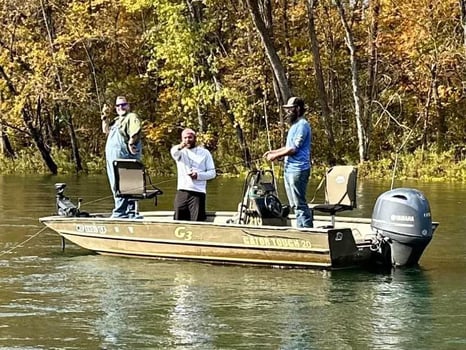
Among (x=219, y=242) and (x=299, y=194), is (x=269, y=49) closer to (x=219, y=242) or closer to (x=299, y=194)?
(x=299, y=194)

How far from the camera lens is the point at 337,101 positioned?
111 ft

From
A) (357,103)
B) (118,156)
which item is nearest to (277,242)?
(118,156)

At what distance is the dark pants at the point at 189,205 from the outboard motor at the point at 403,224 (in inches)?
79.5

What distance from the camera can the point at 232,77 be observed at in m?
32.1

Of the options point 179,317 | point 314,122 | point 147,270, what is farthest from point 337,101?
point 179,317

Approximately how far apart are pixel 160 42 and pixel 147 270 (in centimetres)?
2387

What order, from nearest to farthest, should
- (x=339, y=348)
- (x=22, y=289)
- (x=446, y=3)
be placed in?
(x=339, y=348) → (x=22, y=289) → (x=446, y=3)

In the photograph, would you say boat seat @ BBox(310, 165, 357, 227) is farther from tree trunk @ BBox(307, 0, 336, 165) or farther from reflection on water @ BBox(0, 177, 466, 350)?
tree trunk @ BBox(307, 0, 336, 165)

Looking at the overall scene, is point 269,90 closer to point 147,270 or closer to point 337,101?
point 337,101

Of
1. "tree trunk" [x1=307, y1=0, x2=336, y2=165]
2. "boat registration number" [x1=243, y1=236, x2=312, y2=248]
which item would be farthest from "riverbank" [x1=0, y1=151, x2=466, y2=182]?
"boat registration number" [x1=243, y1=236, x2=312, y2=248]

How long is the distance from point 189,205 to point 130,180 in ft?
2.44

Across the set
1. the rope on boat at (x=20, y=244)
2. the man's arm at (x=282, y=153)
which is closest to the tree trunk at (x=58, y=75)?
the rope on boat at (x=20, y=244)

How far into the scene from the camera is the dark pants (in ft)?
34.3

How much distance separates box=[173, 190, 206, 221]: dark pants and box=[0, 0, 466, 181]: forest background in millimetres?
18105
